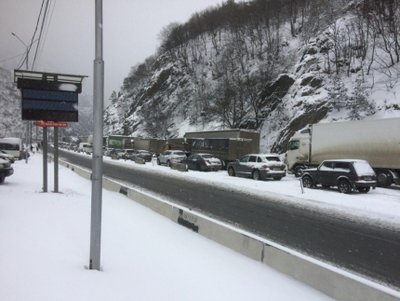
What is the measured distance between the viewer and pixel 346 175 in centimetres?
2075

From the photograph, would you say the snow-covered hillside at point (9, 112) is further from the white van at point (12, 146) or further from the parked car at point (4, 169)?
the parked car at point (4, 169)

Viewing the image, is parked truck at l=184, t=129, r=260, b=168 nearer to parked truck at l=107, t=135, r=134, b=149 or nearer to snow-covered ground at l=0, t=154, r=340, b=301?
snow-covered ground at l=0, t=154, r=340, b=301

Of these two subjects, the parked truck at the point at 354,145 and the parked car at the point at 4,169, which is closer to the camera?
the parked car at the point at 4,169

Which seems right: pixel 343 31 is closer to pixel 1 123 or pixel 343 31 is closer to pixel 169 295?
pixel 169 295

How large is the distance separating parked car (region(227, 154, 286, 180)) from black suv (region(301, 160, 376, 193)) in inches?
199

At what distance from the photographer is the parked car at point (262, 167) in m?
27.5

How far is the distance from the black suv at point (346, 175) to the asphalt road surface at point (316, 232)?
4.87 meters

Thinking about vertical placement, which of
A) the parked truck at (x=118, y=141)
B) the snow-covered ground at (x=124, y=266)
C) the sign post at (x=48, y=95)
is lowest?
the snow-covered ground at (x=124, y=266)

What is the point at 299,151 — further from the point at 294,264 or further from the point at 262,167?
the point at 294,264

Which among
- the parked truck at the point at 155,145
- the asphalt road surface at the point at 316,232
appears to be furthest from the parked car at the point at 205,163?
the parked truck at the point at 155,145

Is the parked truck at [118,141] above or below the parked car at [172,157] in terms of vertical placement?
above

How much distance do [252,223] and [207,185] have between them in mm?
11228

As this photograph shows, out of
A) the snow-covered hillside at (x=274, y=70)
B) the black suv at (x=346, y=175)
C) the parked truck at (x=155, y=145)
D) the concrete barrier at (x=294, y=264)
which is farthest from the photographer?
the parked truck at (x=155, y=145)

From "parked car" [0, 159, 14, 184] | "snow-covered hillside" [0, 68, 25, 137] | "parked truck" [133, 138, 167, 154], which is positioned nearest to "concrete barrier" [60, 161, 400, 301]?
"parked car" [0, 159, 14, 184]
